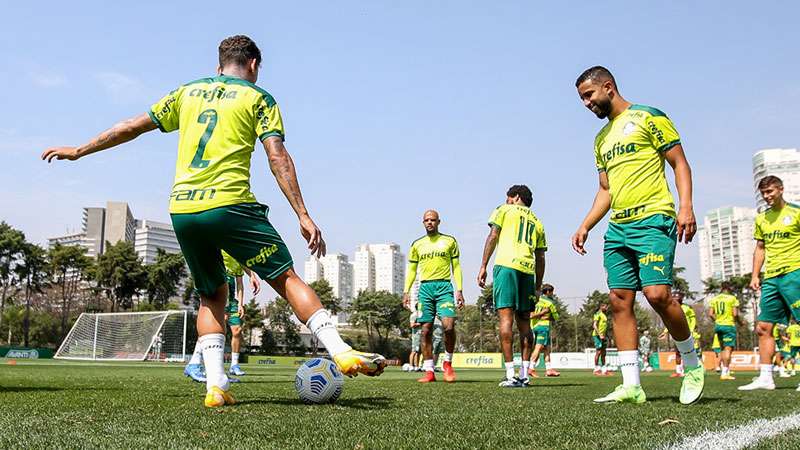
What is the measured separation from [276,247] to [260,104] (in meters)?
0.97

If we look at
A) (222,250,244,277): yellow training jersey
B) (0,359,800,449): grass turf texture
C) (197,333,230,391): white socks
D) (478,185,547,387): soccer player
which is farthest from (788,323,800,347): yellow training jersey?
(197,333,230,391): white socks

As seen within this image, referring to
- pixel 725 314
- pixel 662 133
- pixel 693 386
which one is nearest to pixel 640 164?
pixel 662 133

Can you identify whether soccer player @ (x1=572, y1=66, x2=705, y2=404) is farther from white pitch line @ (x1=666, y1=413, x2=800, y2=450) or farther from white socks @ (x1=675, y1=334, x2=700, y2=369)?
white pitch line @ (x1=666, y1=413, x2=800, y2=450)

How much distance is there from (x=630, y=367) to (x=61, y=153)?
4.67 meters

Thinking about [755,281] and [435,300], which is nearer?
[755,281]

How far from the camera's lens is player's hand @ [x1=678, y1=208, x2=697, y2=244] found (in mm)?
4910

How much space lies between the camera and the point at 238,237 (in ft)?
14.3

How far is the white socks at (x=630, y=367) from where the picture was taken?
5.28m

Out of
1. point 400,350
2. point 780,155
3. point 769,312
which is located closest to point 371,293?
point 400,350

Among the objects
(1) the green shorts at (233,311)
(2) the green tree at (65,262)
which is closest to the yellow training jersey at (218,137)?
(1) the green shorts at (233,311)

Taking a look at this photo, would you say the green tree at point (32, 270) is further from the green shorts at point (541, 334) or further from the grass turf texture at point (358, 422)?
the grass turf texture at point (358, 422)

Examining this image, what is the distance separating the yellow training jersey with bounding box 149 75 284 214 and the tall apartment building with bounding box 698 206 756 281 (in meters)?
167

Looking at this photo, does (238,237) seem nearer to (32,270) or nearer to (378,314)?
(32,270)

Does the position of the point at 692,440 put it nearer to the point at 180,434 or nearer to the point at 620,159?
the point at 180,434
